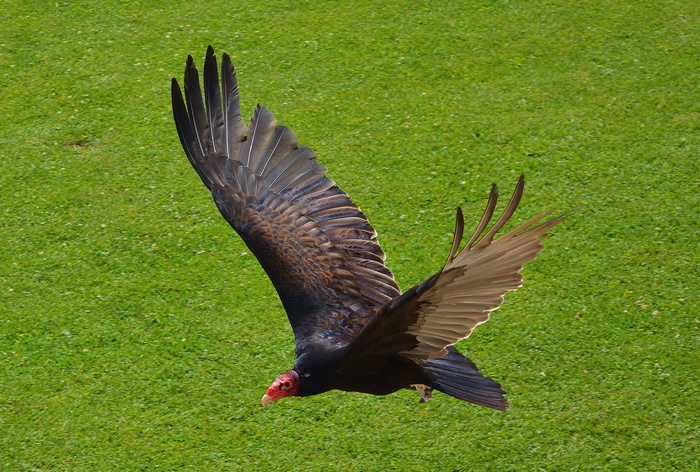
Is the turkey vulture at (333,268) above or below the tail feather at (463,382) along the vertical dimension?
above

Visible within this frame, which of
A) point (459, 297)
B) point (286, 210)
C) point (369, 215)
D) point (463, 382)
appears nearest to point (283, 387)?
point (463, 382)

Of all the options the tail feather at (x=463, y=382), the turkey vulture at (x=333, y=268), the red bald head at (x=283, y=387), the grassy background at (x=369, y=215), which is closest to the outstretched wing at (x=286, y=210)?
the turkey vulture at (x=333, y=268)

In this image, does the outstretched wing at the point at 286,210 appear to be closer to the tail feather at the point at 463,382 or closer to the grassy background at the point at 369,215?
the tail feather at the point at 463,382

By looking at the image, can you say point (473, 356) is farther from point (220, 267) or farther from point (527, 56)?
point (527, 56)

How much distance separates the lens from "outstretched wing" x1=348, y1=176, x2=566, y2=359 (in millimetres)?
4043

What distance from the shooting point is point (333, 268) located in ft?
18.1

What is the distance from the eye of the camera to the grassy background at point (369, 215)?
20.2ft

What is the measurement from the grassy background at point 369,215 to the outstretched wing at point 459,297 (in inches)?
71.1

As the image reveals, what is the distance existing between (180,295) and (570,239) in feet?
9.16

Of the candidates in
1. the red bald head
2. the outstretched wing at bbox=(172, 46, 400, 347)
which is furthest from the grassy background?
the red bald head

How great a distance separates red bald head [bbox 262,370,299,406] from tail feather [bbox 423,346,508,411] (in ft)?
2.08

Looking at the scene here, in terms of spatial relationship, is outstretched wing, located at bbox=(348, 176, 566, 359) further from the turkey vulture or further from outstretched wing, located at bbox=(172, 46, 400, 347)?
outstretched wing, located at bbox=(172, 46, 400, 347)

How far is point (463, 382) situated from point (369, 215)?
2.75m

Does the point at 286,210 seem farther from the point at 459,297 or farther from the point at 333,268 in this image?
the point at 459,297
